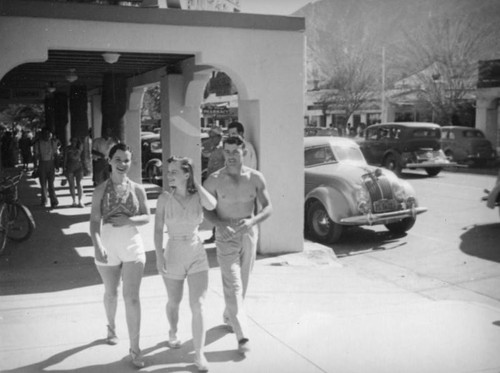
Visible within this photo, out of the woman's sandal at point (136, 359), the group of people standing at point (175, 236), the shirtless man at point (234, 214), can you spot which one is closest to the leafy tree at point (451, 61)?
the shirtless man at point (234, 214)

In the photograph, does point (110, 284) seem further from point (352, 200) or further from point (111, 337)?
point (352, 200)

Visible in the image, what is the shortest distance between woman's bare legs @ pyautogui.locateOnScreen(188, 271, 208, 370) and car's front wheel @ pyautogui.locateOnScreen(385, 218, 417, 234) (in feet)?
22.3

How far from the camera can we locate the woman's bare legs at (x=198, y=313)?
4344mm

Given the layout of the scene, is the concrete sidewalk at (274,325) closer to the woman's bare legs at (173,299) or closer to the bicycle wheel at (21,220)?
the woman's bare legs at (173,299)

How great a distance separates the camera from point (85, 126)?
2147 centimetres

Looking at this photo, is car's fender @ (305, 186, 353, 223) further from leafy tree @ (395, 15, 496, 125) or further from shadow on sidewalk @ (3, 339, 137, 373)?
leafy tree @ (395, 15, 496, 125)

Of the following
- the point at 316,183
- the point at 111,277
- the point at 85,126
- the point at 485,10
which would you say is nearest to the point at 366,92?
the point at 485,10

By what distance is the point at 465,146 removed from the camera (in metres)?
23.7

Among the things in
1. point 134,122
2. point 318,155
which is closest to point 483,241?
point 318,155

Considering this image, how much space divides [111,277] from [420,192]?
13193mm

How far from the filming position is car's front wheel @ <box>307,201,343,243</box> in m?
9.91

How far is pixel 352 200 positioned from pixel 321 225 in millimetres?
782

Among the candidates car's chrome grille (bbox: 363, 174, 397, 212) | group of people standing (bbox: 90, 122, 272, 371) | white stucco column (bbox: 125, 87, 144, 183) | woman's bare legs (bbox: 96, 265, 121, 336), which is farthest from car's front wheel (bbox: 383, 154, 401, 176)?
woman's bare legs (bbox: 96, 265, 121, 336)

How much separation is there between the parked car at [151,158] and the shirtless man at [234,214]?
13043mm
